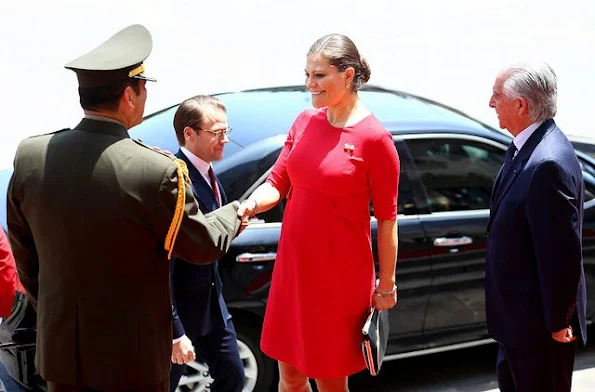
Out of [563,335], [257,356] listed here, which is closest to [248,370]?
[257,356]

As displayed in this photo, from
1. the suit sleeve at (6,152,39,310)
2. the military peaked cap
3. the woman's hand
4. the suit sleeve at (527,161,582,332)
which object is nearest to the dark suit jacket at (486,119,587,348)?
Answer: the suit sleeve at (527,161,582,332)

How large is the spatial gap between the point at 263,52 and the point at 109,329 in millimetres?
9438

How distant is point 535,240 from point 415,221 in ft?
4.79

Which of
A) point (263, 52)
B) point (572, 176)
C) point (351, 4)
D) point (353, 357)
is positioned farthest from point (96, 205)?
point (351, 4)

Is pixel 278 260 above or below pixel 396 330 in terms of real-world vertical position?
above

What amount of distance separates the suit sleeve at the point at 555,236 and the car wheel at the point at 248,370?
5.30ft

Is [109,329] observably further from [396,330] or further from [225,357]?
[396,330]

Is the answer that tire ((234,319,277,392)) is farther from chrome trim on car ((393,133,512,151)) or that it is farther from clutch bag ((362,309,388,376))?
chrome trim on car ((393,133,512,151))

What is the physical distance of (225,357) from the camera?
3803mm

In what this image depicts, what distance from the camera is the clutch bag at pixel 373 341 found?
3396mm

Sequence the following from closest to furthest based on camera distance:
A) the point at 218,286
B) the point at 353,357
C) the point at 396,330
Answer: the point at 353,357 → the point at 218,286 → the point at 396,330

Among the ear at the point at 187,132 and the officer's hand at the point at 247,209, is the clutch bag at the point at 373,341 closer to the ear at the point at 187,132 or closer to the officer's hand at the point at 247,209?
the officer's hand at the point at 247,209

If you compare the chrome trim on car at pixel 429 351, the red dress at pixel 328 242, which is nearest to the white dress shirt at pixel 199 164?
the red dress at pixel 328 242

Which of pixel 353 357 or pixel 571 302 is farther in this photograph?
pixel 353 357
